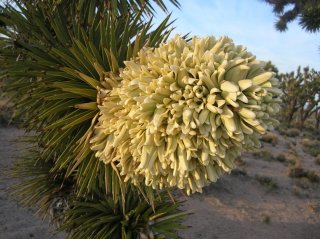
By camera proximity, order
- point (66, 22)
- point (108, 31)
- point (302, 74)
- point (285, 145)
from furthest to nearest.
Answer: point (302, 74) → point (285, 145) → point (66, 22) → point (108, 31)

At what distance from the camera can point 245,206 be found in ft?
33.3

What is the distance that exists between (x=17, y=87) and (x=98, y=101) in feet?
3.27

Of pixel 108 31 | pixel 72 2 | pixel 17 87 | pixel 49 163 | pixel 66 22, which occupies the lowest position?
pixel 49 163

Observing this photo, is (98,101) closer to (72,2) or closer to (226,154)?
(226,154)

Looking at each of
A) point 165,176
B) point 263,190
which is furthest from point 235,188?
point 165,176

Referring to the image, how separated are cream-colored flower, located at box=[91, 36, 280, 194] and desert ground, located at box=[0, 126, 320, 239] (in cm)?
599

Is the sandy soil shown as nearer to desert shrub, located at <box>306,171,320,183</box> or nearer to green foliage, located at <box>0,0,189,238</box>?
desert shrub, located at <box>306,171,320,183</box>

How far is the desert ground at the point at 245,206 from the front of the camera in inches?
296

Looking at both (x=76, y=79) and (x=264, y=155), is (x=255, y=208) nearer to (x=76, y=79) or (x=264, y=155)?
(x=264, y=155)

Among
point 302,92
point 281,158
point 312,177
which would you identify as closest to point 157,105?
point 312,177

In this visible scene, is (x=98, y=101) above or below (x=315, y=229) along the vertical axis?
above

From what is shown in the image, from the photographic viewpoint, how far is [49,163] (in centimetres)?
389

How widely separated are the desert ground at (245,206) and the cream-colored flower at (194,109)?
19.6ft

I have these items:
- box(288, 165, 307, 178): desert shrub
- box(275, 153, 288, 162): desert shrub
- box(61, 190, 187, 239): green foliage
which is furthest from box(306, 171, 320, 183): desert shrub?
box(61, 190, 187, 239): green foliage
